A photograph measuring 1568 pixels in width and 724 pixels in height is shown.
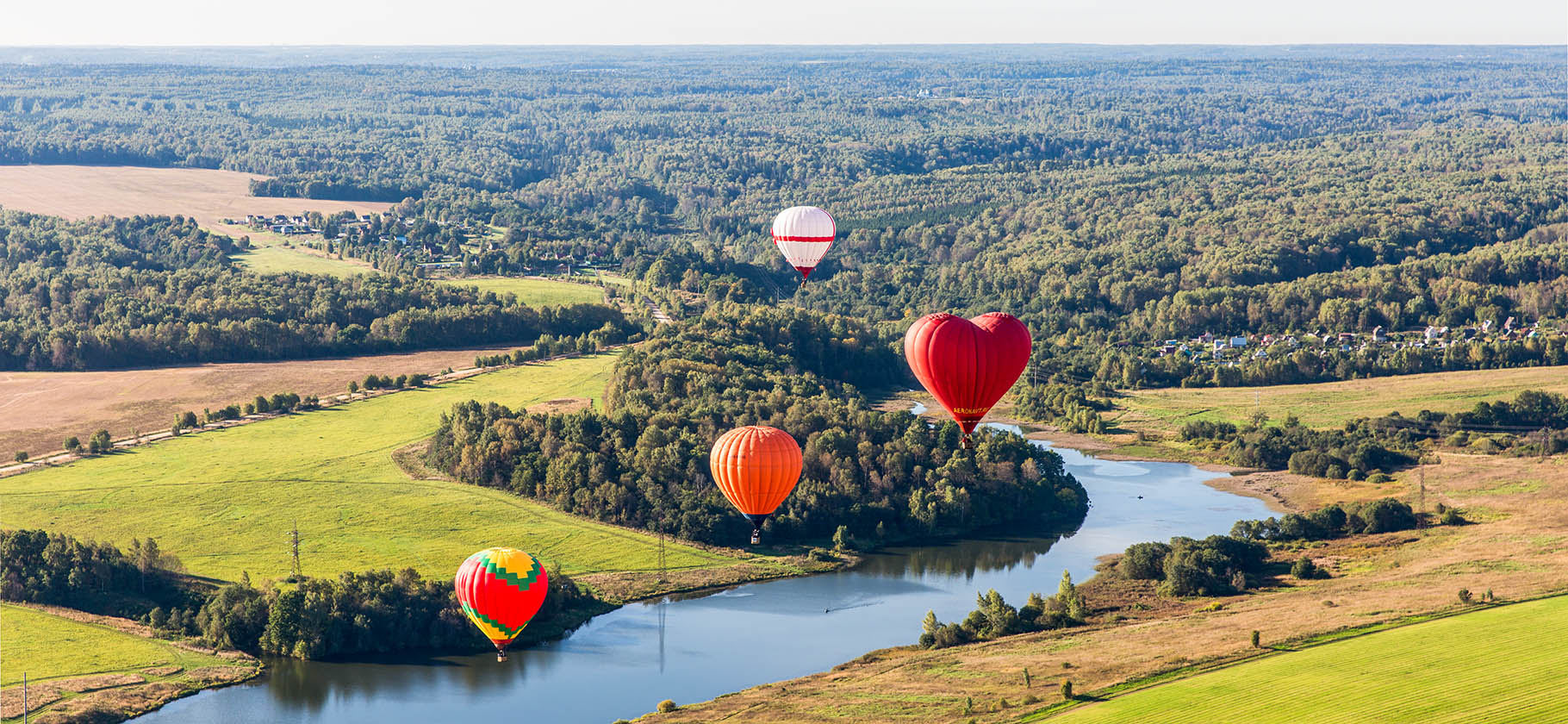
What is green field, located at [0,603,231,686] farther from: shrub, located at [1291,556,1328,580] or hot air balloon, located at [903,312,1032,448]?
shrub, located at [1291,556,1328,580]

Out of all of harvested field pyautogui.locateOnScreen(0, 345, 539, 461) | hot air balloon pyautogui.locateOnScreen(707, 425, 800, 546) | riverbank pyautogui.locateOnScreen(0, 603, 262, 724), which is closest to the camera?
riverbank pyautogui.locateOnScreen(0, 603, 262, 724)

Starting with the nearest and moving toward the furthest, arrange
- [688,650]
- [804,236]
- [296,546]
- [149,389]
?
[688,650], [296,546], [804,236], [149,389]

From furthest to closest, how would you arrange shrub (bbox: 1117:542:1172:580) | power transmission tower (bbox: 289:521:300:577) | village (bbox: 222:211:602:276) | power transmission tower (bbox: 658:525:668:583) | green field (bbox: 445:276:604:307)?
village (bbox: 222:211:602:276) → green field (bbox: 445:276:604:307) → power transmission tower (bbox: 658:525:668:583) → shrub (bbox: 1117:542:1172:580) → power transmission tower (bbox: 289:521:300:577)

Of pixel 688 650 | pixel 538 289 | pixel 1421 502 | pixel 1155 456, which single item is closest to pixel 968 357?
pixel 688 650

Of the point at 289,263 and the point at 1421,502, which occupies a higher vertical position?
the point at 289,263

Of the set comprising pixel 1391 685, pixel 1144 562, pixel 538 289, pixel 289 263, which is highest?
pixel 289 263

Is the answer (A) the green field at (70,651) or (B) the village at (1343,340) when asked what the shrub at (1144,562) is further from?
(B) the village at (1343,340)

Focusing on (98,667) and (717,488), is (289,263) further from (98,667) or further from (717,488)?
(98,667)

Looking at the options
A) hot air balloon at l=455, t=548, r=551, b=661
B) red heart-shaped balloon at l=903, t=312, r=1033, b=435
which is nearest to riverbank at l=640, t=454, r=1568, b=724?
hot air balloon at l=455, t=548, r=551, b=661
